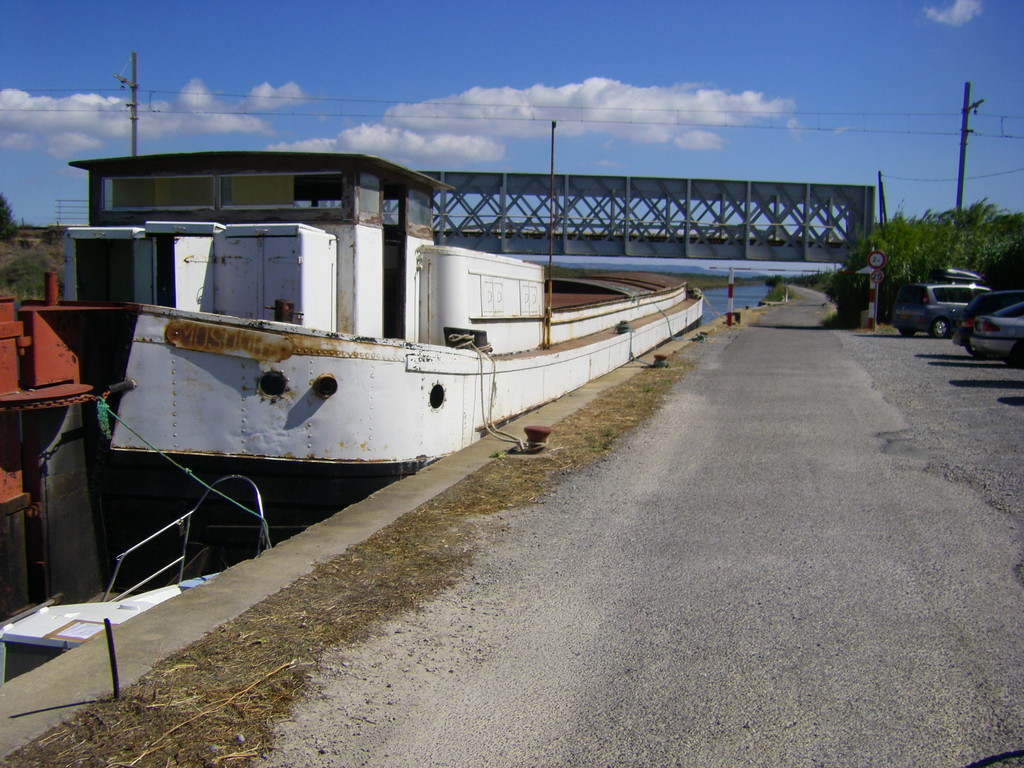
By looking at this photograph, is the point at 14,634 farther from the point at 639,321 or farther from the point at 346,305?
the point at 639,321

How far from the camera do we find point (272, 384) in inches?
263

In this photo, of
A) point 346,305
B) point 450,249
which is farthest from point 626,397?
point 346,305

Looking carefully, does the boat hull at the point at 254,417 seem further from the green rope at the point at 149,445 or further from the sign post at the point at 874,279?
the sign post at the point at 874,279

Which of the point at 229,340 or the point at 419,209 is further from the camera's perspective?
the point at 419,209

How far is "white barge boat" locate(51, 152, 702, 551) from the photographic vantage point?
21.8 ft

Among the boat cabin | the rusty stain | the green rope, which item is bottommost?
the green rope

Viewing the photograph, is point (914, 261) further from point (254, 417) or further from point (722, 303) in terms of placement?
point (722, 303)

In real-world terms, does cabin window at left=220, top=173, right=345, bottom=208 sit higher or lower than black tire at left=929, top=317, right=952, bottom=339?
higher

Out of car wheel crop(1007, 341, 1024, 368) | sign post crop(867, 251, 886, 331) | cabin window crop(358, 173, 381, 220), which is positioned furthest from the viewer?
sign post crop(867, 251, 886, 331)

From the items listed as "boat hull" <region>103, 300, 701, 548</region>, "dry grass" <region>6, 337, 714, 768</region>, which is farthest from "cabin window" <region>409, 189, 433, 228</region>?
Result: "dry grass" <region>6, 337, 714, 768</region>

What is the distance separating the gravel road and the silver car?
29.3 ft

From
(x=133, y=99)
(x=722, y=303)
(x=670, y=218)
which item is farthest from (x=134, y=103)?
(x=722, y=303)

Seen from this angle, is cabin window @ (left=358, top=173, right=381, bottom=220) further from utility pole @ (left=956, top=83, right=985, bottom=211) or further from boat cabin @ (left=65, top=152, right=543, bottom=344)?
utility pole @ (left=956, top=83, right=985, bottom=211)

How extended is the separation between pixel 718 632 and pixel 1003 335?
14.5 metres
